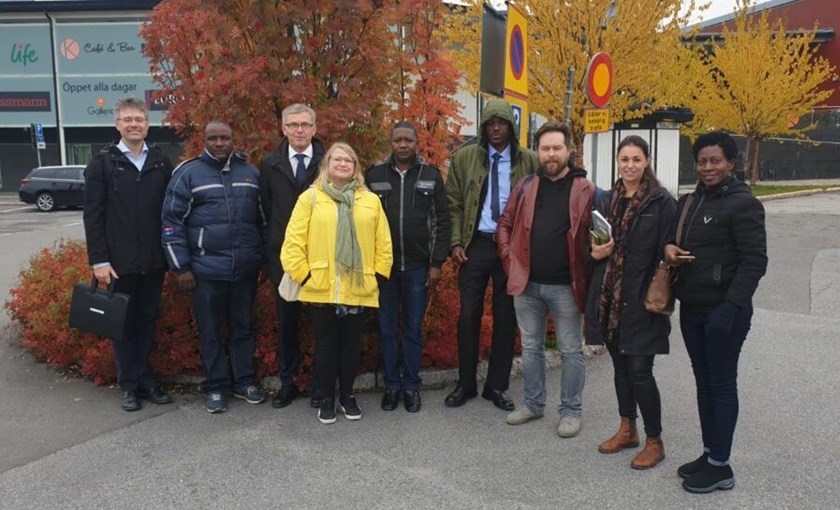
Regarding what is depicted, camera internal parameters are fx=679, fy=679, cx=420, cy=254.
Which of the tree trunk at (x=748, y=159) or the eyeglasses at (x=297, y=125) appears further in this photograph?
the tree trunk at (x=748, y=159)

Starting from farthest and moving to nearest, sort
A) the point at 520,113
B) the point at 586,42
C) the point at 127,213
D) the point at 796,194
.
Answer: the point at 796,194, the point at 586,42, the point at 520,113, the point at 127,213

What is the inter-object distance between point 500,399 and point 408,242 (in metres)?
1.31

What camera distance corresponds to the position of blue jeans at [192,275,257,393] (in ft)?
15.4

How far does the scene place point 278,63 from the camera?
17.0 feet

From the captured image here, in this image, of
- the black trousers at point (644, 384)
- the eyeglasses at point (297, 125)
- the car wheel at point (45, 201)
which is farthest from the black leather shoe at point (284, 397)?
the car wheel at point (45, 201)

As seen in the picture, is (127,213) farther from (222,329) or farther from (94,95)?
(94,95)

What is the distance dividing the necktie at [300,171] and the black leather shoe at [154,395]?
6.02ft

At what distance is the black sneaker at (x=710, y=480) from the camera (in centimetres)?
357

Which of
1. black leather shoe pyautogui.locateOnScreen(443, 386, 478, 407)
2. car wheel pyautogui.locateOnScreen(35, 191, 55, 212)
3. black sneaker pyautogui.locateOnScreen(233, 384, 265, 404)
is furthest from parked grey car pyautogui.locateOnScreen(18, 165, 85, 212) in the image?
black leather shoe pyautogui.locateOnScreen(443, 386, 478, 407)

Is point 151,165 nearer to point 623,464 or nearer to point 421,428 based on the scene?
point 421,428

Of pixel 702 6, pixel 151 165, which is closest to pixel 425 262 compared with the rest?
pixel 151 165

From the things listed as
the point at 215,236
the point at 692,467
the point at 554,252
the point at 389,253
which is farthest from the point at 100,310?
the point at 692,467

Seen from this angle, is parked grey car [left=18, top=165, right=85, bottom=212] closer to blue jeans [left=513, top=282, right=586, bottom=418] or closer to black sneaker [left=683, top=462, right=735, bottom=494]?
blue jeans [left=513, top=282, right=586, bottom=418]

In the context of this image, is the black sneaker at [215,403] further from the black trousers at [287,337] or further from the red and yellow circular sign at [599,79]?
the red and yellow circular sign at [599,79]
